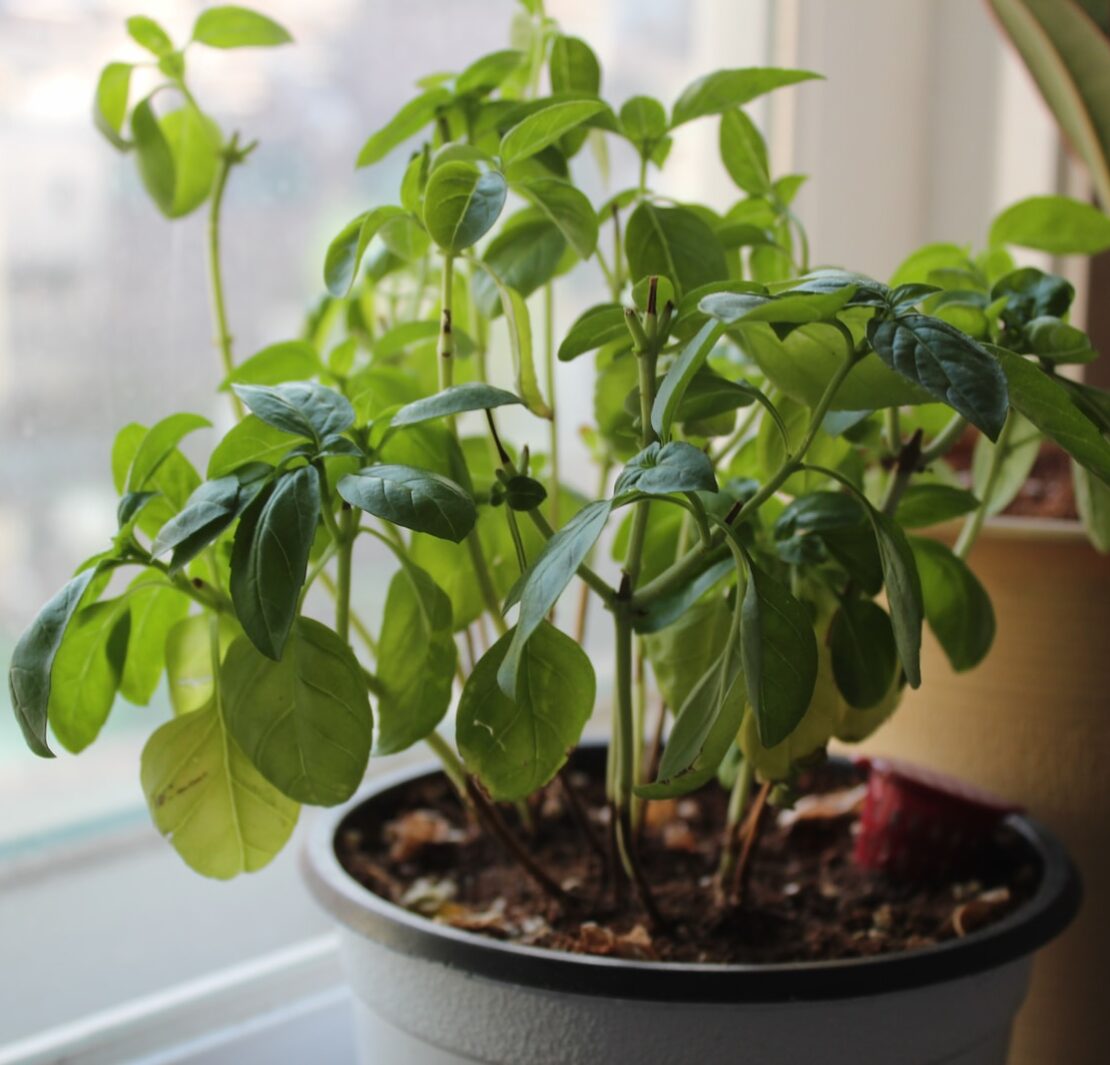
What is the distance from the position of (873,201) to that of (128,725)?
88 centimetres

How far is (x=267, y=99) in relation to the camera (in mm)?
942

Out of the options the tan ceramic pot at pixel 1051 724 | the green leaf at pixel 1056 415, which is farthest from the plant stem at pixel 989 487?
the green leaf at pixel 1056 415

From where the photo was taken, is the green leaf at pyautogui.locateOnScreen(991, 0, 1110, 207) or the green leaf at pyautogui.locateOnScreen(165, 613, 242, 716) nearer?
the green leaf at pyautogui.locateOnScreen(165, 613, 242, 716)

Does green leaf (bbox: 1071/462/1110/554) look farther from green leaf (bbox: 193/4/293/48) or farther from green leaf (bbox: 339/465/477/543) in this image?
green leaf (bbox: 193/4/293/48)

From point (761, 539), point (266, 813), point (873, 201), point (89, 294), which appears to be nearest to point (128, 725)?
point (89, 294)

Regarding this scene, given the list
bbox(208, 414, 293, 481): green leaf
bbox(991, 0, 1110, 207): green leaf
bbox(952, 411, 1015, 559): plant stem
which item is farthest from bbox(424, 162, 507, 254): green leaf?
bbox(991, 0, 1110, 207): green leaf

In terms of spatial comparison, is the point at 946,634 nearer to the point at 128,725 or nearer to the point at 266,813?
the point at 266,813

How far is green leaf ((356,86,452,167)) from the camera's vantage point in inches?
23.0

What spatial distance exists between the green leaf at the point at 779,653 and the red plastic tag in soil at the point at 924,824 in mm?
296

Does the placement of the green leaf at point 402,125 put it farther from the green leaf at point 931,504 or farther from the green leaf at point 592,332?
the green leaf at point 931,504

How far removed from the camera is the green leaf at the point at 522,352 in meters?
0.51

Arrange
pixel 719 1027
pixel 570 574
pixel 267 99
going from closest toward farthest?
pixel 570 574 → pixel 719 1027 → pixel 267 99

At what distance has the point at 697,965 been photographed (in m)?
0.53

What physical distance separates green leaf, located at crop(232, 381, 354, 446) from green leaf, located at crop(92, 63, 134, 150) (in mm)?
238
